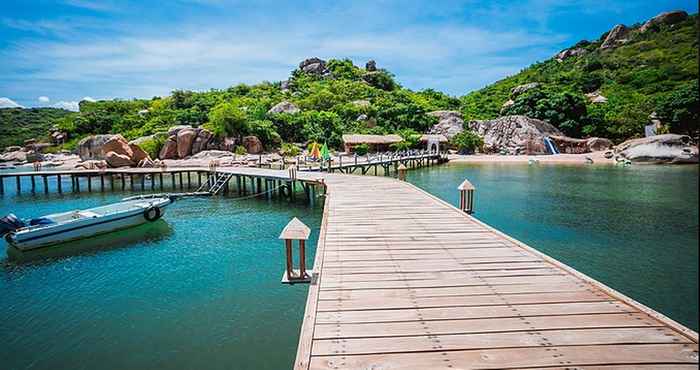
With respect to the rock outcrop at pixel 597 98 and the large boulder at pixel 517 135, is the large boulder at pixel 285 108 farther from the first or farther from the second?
the rock outcrop at pixel 597 98

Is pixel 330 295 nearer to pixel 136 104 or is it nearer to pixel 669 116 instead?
pixel 669 116

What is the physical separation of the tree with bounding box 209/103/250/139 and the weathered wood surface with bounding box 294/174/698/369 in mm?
39067

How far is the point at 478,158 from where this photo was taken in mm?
48625

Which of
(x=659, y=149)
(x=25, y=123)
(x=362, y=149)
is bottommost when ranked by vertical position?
(x=659, y=149)

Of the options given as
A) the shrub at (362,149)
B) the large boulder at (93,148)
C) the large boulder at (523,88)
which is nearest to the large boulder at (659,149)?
the large boulder at (523,88)

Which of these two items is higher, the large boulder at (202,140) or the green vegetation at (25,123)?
the green vegetation at (25,123)

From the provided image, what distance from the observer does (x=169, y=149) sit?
40531mm

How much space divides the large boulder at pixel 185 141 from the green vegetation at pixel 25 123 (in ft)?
88.8

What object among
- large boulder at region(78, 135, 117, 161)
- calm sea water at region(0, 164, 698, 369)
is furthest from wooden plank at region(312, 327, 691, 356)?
large boulder at region(78, 135, 117, 161)

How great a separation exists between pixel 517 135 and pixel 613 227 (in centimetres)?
3954

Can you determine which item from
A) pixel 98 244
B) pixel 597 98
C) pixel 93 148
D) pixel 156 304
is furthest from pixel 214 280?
pixel 597 98

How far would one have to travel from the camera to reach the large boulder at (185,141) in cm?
4084

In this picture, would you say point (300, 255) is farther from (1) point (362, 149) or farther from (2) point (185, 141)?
(1) point (362, 149)

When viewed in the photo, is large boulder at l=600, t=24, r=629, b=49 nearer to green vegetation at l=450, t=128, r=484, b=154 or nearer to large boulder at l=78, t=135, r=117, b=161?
green vegetation at l=450, t=128, r=484, b=154
